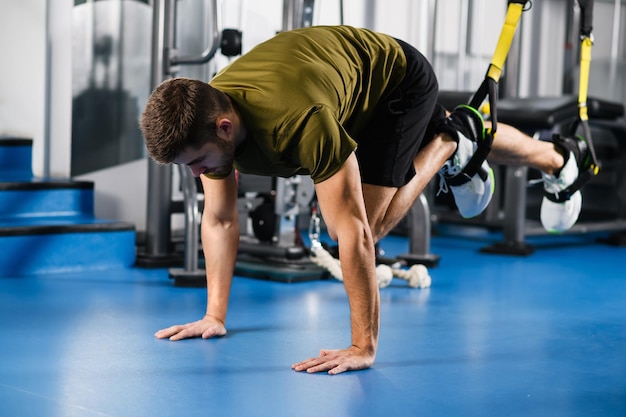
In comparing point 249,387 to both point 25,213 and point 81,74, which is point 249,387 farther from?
point 81,74

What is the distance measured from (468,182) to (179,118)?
4.16 feet

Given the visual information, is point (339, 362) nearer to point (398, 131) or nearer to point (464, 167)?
point (398, 131)

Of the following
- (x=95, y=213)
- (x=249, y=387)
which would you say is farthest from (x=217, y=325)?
(x=95, y=213)

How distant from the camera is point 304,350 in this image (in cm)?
246

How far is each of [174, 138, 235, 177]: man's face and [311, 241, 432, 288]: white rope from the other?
1.50 metres

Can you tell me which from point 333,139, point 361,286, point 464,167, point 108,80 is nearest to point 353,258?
point 361,286

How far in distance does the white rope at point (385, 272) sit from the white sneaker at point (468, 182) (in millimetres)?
649

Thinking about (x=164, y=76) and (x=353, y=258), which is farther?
(x=164, y=76)

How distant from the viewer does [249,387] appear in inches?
80.9

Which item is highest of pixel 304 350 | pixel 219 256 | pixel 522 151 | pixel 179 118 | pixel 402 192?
pixel 179 118

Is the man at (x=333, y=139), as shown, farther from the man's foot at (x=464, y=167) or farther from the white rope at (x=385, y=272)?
the white rope at (x=385, y=272)

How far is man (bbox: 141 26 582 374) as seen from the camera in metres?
1.99

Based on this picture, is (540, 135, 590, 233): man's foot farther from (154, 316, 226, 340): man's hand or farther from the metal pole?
the metal pole

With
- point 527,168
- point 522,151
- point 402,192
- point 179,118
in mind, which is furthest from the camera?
point 527,168
